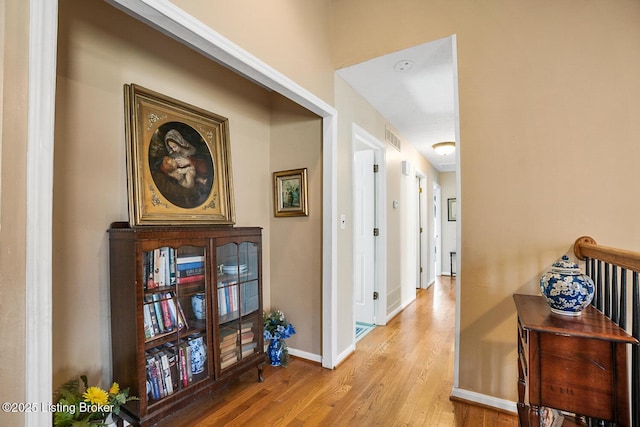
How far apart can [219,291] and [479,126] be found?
209 centimetres

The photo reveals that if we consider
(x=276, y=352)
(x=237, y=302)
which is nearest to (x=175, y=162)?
(x=237, y=302)

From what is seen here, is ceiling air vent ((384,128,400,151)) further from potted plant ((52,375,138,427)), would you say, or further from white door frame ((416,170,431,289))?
potted plant ((52,375,138,427))

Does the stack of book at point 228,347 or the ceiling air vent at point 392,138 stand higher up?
the ceiling air vent at point 392,138

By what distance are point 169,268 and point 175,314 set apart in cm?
28

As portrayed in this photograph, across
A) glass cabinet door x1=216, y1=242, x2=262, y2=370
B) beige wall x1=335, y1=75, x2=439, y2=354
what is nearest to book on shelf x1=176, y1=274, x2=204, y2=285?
glass cabinet door x1=216, y1=242, x2=262, y2=370

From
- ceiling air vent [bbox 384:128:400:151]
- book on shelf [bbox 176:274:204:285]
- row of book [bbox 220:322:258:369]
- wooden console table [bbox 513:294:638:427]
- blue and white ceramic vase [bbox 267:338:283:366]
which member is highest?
ceiling air vent [bbox 384:128:400:151]

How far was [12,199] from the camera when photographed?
953mm

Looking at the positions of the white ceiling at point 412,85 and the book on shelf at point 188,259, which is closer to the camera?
the book on shelf at point 188,259

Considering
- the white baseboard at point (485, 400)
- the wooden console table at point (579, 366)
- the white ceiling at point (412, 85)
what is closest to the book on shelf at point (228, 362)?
the white baseboard at point (485, 400)

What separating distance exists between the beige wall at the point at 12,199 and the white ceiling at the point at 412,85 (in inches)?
86.3

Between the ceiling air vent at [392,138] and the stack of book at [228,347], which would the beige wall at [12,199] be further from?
the ceiling air vent at [392,138]

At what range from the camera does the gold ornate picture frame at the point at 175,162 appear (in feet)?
5.93

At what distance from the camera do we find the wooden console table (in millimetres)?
1157

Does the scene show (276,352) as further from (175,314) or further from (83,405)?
(83,405)
